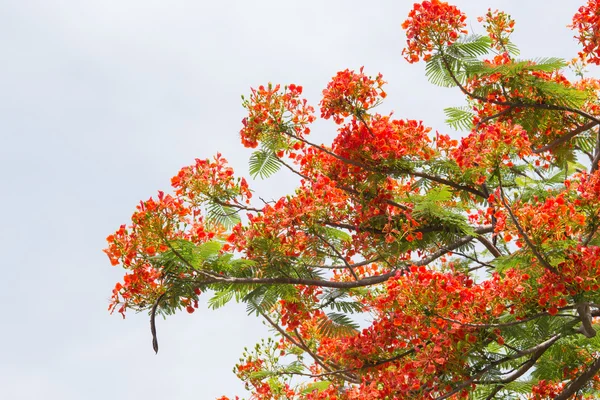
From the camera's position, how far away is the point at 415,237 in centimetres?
625

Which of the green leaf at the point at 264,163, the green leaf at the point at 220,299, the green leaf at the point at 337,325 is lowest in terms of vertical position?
the green leaf at the point at 337,325

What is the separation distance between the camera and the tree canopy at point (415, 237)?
16.2ft

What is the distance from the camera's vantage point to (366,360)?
5.93 metres

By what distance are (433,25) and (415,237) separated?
1918 mm

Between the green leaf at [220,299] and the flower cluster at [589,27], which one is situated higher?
the flower cluster at [589,27]

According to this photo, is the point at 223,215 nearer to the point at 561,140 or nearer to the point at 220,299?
Result: the point at 220,299

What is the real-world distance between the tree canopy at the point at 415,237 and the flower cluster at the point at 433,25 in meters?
0.02

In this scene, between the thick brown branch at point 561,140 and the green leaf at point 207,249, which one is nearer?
the green leaf at point 207,249

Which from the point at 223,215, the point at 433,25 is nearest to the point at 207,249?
the point at 223,215

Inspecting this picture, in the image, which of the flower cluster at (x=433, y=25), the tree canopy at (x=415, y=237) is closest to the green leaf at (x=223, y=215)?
the tree canopy at (x=415, y=237)

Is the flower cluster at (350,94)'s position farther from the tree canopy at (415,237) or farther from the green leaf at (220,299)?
the green leaf at (220,299)

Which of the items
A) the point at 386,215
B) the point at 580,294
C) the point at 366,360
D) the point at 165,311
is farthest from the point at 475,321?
the point at 165,311

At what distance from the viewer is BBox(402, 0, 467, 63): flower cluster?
6.24 m

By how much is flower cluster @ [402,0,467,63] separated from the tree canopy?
18 millimetres
